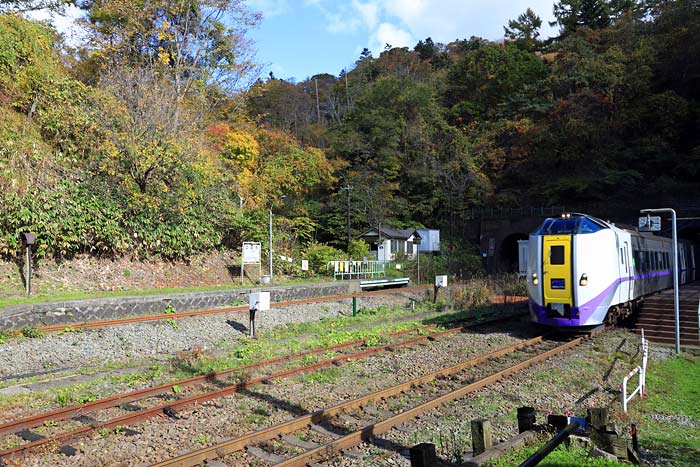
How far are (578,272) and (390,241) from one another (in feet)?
73.6

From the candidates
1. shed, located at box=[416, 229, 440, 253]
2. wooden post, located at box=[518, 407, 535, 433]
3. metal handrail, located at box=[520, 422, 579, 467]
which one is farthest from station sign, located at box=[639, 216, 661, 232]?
shed, located at box=[416, 229, 440, 253]

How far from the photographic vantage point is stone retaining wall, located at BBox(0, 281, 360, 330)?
11.7m

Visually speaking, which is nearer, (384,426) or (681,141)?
(384,426)

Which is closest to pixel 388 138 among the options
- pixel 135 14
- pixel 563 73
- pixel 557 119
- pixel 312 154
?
pixel 312 154

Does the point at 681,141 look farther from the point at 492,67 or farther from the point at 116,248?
the point at 116,248

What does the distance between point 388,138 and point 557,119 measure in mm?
14325

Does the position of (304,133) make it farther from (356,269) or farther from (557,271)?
(557,271)

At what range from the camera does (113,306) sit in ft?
44.4

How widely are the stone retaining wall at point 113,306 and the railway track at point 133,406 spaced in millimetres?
5515

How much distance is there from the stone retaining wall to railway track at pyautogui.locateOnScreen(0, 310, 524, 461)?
5515mm

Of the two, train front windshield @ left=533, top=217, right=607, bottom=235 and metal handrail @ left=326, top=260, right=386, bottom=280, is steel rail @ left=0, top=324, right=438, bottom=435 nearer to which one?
train front windshield @ left=533, top=217, right=607, bottom=235

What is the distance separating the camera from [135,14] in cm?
2631

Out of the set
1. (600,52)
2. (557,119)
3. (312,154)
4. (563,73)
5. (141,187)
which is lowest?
(141,187)

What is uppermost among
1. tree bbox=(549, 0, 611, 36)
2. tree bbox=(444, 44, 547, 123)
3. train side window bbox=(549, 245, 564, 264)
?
tree bbox=(549, 0, 611, 36)
